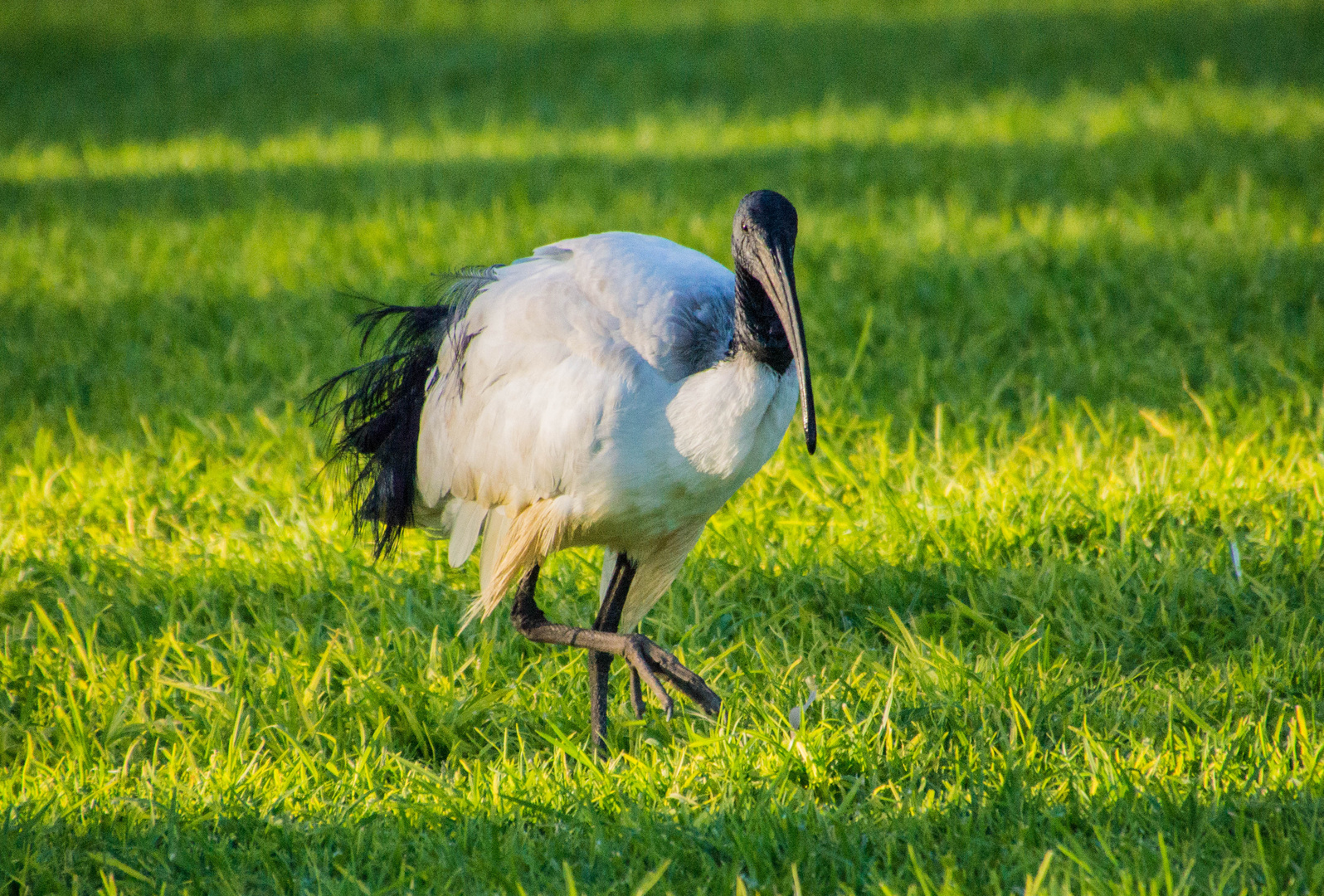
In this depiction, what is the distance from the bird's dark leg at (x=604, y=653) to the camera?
308 cm

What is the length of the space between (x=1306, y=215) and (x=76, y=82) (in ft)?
34.8

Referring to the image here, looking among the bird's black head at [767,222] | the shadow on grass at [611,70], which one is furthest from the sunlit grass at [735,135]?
the bird's black head at [767,222]

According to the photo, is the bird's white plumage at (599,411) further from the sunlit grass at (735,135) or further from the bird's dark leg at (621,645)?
the sunlit grass at (735,135)

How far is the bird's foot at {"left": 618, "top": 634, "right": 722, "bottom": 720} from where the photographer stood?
2.82 meters

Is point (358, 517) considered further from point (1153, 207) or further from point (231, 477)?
point (1153, 207)

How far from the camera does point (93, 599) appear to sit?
12.1ft

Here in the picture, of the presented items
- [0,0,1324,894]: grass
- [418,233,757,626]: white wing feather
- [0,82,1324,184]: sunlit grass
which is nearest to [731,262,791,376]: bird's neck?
[418,233,757,626]: white wing feather

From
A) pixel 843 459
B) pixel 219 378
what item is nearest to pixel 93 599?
pixel 219 378

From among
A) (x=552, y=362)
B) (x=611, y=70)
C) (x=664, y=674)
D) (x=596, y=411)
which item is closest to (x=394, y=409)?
(x=552, y=362)

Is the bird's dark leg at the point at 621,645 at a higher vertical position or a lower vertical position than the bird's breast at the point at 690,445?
lower

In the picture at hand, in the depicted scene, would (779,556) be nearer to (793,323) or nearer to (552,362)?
(552,362)

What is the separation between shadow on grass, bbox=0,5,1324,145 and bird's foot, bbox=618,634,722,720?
7.45 metres

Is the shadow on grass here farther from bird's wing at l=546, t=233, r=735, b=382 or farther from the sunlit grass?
bird's wing at l=546, t=233, r=735, b=382

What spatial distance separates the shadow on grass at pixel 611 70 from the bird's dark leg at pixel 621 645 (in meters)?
7.10
